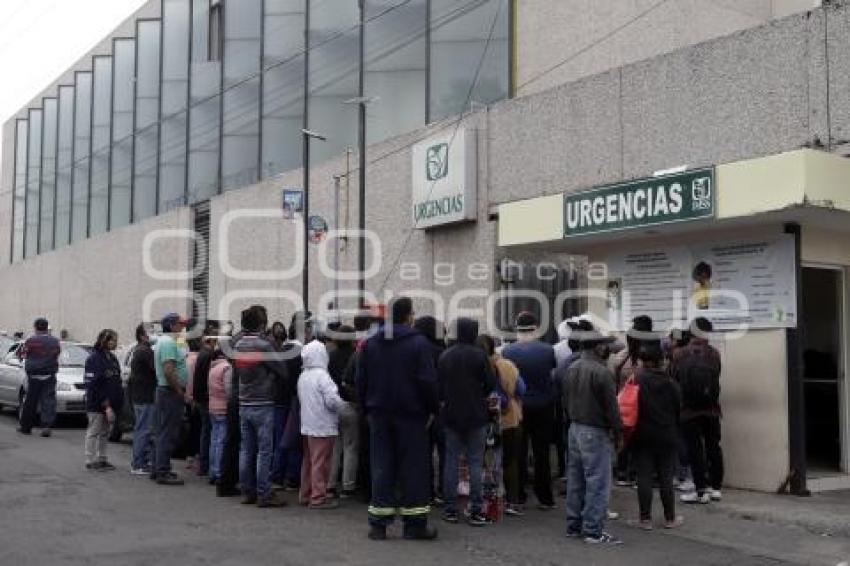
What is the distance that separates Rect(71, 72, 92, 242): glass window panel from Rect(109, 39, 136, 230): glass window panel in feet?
9.37

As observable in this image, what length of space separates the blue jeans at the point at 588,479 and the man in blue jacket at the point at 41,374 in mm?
10376

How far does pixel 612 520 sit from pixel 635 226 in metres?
3.45

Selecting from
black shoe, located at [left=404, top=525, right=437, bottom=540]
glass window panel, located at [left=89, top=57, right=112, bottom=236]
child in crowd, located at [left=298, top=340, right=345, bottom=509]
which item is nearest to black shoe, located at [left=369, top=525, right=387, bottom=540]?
black shoe, located at [left=404, top=525, right=437, bottom=540]

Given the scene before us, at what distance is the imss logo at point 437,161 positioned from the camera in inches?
619

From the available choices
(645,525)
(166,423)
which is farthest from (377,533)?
(166,423)

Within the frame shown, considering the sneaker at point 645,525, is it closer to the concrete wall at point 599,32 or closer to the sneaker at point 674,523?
the sneaker at point 674,523

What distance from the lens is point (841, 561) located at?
24.5ft

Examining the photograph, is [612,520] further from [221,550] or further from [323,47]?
[323,47]

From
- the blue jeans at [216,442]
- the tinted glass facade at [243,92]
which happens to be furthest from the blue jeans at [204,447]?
the tinted glass facade at [243,92]

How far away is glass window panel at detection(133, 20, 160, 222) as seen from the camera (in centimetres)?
2906

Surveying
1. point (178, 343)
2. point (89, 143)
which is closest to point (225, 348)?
point (178, 343)

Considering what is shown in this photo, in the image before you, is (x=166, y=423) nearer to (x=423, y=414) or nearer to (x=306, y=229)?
(x=423, y=414)

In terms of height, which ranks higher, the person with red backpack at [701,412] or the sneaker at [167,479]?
the person with red backpack at [701,412]

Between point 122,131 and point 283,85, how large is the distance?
1062 cm
